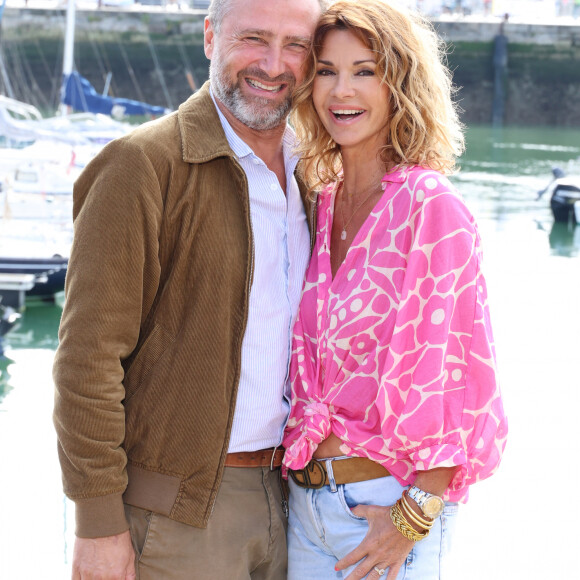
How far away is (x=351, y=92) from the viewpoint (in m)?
1.92

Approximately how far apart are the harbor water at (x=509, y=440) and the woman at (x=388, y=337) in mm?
300

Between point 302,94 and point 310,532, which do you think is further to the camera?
point 302,94

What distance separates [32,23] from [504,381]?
2108cm

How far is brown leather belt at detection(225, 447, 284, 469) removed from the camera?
1.87 m

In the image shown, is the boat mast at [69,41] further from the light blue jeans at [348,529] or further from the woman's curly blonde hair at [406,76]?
the light blue jeans at [348,529]

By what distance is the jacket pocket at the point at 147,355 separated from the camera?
1.80 m

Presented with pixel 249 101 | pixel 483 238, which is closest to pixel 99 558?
pixel 249 101

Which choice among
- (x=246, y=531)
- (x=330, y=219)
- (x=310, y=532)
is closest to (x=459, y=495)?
(x=310, y=532)

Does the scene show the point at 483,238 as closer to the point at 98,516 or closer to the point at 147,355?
→ the point at 147,355

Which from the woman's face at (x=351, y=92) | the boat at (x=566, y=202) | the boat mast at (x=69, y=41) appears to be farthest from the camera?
the boat mast at (x=69, y=41)

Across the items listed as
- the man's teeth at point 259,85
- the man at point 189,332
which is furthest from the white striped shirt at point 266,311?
the man's teeth at point 259,85

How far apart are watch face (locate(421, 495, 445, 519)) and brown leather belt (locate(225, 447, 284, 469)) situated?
0.34m

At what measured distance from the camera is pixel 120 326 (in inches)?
67.5

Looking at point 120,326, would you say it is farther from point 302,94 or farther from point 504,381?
point 504,381
